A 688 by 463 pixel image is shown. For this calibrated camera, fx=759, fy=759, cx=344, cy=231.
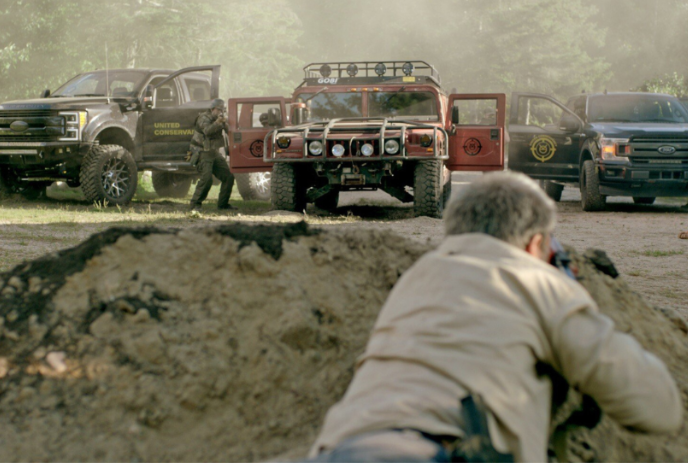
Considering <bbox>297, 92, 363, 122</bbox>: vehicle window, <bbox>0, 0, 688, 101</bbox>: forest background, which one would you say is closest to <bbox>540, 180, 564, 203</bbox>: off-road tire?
A: <bbox>297, 92, 363, 122</bbox>: vehicle window

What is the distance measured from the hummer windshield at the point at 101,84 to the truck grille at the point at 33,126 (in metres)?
1.04

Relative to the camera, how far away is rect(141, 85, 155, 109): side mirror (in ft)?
39.7

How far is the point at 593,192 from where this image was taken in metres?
11.7

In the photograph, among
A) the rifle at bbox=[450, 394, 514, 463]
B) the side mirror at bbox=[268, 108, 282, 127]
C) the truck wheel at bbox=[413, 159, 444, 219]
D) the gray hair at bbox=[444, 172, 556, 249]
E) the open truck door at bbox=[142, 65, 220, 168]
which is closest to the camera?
the rifle at bbox=[450, 394, 514, 463]

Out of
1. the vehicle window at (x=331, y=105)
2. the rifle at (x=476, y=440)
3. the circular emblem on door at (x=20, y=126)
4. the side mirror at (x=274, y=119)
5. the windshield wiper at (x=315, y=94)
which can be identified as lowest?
the rifle at (x=476, y=440)

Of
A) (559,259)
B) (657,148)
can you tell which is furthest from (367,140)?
(559,259)

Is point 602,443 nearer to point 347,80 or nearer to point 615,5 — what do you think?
point 347,80

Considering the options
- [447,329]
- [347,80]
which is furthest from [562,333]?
[347,80]

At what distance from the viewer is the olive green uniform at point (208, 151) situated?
11.5 metres

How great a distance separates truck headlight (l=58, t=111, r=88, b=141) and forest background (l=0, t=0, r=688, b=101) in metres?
17.0

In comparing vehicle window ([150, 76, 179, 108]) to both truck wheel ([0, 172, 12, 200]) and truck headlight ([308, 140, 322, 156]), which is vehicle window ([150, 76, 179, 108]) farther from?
truck headlight ([308, 140, 322, 156])

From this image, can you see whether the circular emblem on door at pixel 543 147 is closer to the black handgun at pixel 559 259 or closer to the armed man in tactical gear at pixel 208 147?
the armed man in tactical gear at pixel 208 147

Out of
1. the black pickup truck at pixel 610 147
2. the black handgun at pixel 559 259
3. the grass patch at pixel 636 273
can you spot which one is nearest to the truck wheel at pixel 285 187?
the black pickup truck at pixel 610 147

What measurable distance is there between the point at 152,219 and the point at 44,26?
21029 mm
